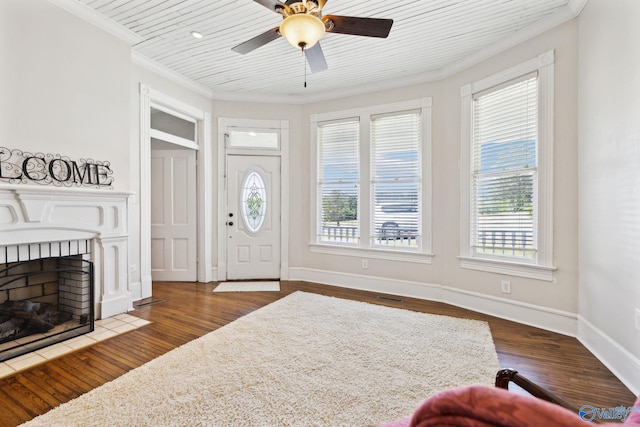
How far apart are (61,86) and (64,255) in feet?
5.09

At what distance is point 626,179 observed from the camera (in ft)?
6.78

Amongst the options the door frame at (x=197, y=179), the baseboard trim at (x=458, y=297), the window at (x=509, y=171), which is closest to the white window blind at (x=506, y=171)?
the window at (x=509, y=171)

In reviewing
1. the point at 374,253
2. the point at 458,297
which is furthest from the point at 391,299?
the point at 458,297

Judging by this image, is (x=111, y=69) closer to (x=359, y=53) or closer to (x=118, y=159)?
(x=118, y=159)

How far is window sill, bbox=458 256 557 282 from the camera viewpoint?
2926 mm

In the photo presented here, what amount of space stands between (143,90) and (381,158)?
323cm

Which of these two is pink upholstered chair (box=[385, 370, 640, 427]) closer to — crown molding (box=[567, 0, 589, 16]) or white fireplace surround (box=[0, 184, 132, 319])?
white fireplace surround (box=[0, 184, 132, 319])

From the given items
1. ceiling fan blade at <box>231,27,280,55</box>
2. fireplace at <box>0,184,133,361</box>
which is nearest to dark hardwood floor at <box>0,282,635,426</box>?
fireplace at <box>0,184,133,361</box>

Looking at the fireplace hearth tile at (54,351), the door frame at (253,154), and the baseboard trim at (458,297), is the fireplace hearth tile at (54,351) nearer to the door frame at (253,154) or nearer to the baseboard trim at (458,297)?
the door frame at (253,154)

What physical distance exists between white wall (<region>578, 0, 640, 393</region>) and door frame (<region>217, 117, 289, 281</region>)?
3.61m

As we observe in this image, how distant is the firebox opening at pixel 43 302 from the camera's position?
245cm

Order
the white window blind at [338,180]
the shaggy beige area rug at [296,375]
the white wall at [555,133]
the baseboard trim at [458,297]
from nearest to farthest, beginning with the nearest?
the shaggy beige area rug at [296,375], the white wall at [555,133], the baseboard trim at [458,297], the white window blind at [338,180]

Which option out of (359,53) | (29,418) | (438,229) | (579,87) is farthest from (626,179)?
(29,418)

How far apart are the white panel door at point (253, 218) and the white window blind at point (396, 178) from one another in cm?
160
